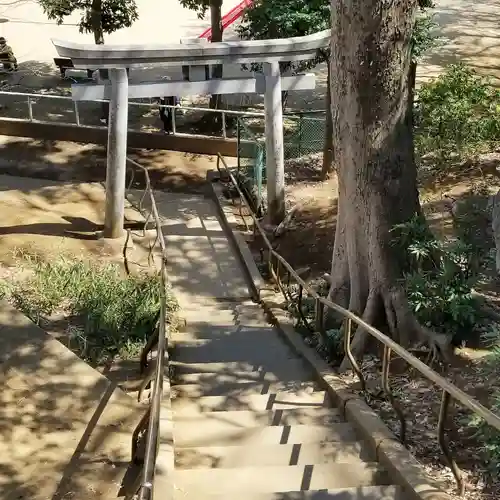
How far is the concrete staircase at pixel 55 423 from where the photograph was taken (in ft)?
13.6

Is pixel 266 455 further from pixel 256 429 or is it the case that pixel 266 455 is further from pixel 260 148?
pixel 260 148

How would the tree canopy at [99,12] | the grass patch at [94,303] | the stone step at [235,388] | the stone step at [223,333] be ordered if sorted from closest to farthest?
the stone step at [235,388] → the grass patch at [94,303] → the stone step at [223,333] → the tree canopy at [99,12]

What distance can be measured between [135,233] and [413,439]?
722 centimetres

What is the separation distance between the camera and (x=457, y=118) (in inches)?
383

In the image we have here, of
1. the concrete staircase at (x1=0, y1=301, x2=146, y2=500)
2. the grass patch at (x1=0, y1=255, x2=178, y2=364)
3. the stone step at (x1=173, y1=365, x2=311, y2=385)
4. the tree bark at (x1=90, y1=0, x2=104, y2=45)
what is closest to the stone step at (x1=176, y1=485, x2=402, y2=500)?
the concrete staircase at (x1=0, y1=301, x2=146, y2=500)

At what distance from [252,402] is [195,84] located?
660 centimetres

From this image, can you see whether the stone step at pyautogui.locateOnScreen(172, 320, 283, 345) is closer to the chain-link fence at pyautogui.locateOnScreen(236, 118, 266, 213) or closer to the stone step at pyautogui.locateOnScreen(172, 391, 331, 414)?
the stone step at pyautogui.locateOnScreen(172, 391, 331, 414)

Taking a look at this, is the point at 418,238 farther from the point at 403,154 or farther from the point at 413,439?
the point at 413,439

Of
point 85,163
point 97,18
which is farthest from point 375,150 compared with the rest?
point 97,18

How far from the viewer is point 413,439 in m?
4.30

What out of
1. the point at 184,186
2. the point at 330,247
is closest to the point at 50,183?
the point at 184,186

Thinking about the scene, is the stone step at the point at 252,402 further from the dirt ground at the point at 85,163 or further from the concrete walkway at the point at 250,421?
the dirt ground at the point at 85,163

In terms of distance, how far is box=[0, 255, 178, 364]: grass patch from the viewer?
6.14 meters

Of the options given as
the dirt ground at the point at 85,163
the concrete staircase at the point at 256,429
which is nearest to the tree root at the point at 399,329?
the concrete staircase at the point at 256,429
